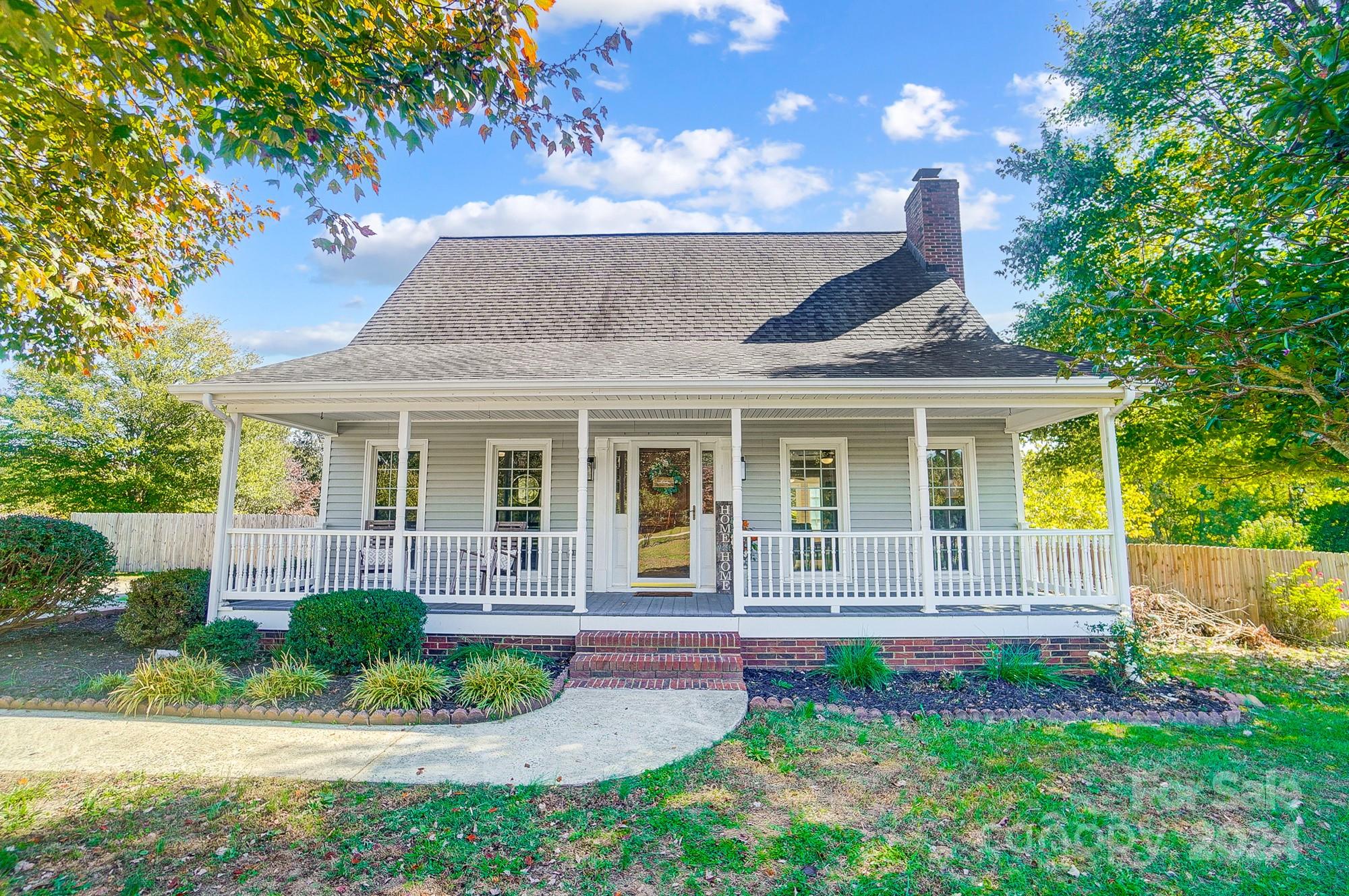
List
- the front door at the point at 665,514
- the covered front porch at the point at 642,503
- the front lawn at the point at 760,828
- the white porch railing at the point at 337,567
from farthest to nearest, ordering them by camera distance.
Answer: the front door at the point at 665,514 → the covered front porch at the point at 642,503 → the white porch railing at the point at 337,567 → the front lawn at the point at 760,828

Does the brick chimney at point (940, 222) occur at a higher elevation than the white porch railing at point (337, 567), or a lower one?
higher

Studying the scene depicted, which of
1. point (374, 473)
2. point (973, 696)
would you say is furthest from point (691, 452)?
point (374, 473)

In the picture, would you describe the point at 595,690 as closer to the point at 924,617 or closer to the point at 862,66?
the point at 924,617

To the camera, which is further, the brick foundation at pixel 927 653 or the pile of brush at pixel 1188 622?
the pile of brush at pixel 1188 622

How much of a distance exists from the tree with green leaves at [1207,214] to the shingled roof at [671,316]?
2.08m

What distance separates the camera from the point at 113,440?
1867 cm

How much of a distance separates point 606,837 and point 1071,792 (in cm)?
304

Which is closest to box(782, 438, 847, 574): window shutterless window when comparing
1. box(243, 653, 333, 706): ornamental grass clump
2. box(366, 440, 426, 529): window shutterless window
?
box(366, 440, 426, 529): window shutterless window

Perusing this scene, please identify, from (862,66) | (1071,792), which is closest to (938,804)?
(1071,792)

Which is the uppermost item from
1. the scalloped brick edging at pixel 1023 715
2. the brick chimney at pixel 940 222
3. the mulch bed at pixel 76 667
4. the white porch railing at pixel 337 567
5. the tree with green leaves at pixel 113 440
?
the brick chimney at pixel 940 222

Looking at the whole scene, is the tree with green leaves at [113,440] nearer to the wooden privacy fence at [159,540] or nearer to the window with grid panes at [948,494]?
the wooden privacy fence at [159,540]

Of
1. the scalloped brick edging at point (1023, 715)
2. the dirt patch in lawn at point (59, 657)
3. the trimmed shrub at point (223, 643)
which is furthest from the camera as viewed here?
the trimmed shrub at point (223, 643)

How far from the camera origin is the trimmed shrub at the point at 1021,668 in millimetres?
6465

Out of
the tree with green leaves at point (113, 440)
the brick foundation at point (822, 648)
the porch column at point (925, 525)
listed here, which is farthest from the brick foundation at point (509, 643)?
the tree with green leaves at point (113, 440)
